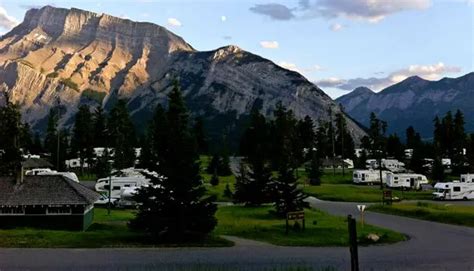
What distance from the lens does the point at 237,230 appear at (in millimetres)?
41781

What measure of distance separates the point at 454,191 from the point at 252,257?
5255 cm

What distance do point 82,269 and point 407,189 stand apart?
239 feet

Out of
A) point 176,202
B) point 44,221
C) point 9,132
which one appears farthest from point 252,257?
point 9,132

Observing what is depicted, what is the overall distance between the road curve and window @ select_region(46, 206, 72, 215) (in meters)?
8.75

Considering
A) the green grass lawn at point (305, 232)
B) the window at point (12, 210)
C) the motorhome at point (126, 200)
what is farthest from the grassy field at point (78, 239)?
the motorhome at point (126, 200)

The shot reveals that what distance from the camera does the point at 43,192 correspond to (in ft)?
139

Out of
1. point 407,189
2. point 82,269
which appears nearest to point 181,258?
point 82,269

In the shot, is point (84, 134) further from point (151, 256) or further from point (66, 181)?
point (151, 256)

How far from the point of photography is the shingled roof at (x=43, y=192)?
41594mm

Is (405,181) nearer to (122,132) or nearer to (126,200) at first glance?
(126,200)

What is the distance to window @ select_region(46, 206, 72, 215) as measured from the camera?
4191 cm

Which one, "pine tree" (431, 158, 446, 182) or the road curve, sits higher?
"pine tree" (431, 158, 446, 182)

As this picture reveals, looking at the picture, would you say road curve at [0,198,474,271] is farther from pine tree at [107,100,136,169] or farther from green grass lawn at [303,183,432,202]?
pine tree at [107,100,136,169]

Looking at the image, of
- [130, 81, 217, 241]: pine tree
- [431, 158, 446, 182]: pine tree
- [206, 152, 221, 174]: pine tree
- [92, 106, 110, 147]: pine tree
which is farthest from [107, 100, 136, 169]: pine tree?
[130, 81, 217, 241]: pine tree
